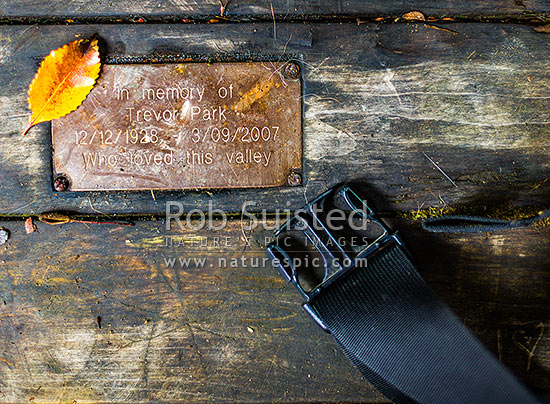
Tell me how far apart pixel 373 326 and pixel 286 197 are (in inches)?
18.5

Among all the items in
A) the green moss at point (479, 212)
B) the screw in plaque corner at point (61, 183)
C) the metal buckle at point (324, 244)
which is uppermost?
the screw in plaque corner at point (61, 183)

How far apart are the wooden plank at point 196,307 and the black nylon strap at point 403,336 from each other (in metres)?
0.07

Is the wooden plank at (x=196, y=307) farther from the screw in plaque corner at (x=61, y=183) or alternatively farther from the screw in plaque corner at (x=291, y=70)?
the screw in plaque corner at (x=291, y=70)

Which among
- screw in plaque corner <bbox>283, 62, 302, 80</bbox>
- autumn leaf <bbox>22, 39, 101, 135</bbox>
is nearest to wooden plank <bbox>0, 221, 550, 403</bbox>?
autumn leaf <bbox>22, 39, 101, 135</bbox>

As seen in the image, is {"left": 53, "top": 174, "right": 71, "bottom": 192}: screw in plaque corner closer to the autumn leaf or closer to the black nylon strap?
the autumn leaf

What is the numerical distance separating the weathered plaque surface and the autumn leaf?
3cm

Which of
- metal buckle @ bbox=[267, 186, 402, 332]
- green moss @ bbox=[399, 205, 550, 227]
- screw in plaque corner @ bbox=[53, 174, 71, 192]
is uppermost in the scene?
screw in plaque corner @ bbox=[53, 174, 71, 192]

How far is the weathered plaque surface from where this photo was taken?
1090mm

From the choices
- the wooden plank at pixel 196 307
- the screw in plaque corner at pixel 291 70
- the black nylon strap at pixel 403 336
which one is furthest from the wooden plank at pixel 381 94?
the black nylon strap at pixel 403 336

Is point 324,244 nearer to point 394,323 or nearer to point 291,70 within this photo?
point 394,323

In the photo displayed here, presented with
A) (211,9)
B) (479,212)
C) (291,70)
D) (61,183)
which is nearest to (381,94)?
(291,70)

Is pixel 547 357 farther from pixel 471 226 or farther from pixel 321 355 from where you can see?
pixel 321 355

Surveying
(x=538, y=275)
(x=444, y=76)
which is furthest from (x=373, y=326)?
(x=444, y=76)

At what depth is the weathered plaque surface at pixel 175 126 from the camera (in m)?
1.09
